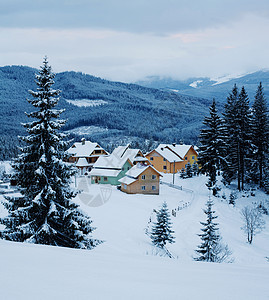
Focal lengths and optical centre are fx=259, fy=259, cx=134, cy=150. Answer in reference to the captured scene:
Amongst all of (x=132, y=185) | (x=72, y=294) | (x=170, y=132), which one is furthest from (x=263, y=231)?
(x=170, y=132)

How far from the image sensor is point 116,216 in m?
25.1

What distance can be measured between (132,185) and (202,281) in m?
37.6

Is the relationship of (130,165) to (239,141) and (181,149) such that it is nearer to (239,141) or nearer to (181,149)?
(239,141)

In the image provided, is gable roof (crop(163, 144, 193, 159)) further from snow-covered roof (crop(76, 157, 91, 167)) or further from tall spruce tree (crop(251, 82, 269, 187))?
tall spruce tree (crop(251, 82, 269, 187))

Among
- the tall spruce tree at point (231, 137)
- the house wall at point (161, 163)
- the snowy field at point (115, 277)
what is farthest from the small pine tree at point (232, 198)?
the snowy field at point (115, 277)

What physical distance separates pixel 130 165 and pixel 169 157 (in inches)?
742

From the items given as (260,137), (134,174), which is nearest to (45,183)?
(134,174)

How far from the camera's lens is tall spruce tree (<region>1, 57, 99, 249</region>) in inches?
483

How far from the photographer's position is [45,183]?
12773 millimetres

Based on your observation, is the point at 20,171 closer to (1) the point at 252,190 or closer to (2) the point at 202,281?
(2) the point at 202,281

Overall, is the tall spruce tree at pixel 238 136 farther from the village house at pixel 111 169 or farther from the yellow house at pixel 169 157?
the yellow house at pixel 169 157

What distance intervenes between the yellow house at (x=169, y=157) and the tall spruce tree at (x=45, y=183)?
52.0 m

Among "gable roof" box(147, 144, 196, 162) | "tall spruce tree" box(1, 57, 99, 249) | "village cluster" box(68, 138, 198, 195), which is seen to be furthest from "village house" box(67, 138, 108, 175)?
"tall spruce tree" box(1, 57, 99, 249)

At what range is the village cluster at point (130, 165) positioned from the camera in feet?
138
